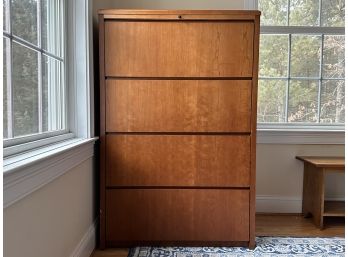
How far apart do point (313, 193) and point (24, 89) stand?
213 centimetres

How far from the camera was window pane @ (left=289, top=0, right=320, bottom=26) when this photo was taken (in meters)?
2.44

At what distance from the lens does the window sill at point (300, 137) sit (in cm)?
246

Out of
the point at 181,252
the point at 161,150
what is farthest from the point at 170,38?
the point at 181,252

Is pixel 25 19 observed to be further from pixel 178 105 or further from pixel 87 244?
pixel 87 244

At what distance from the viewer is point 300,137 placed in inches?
97.3

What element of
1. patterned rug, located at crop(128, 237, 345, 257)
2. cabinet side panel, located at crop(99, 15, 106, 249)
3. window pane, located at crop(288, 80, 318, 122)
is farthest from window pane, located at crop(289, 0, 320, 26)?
patterned rug, located at crop(128, 237, 345, 257)

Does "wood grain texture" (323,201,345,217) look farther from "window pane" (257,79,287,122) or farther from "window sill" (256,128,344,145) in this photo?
"window pane" (257,79,287,122)

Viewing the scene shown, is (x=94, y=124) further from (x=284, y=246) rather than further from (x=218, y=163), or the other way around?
(x=284, y=246)

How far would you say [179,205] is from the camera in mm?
1888

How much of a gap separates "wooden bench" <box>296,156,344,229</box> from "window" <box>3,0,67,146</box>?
1805 mm

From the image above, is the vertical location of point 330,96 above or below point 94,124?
above

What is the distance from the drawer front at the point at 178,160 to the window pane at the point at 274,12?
1195 mm

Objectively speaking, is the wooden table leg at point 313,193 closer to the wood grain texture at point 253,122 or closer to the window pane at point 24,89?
the wood grain texture at point 253,122

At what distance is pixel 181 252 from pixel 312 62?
1866mm
